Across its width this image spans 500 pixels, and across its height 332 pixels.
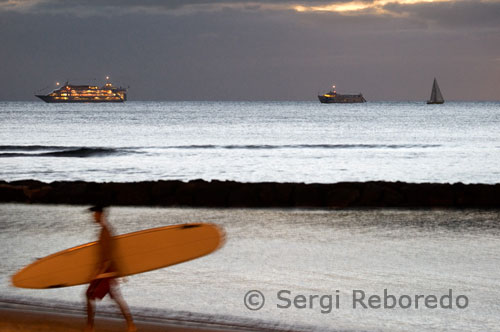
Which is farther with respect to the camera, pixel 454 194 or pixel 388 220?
pixel 454 194

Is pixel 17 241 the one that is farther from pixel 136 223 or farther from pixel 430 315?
pixel 430 315

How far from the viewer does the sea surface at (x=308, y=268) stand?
7254 mm

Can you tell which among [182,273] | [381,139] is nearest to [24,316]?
[182,273]

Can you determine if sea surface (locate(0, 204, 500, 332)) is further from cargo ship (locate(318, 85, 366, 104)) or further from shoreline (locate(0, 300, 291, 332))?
cargo ship (locate(318, 85, 366, 104))

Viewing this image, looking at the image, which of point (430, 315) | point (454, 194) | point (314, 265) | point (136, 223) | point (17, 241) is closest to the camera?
point (430, 315)

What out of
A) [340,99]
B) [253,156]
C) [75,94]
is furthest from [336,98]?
[253,156]

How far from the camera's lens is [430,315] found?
7.30m

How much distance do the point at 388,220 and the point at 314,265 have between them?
4.61 m

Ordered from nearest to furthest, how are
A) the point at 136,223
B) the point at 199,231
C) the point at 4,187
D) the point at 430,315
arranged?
1. the point at 199,231
2. the point at 430,315
3. the point at 136,223
4. the point at 4,187

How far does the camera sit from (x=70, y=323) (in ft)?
21.7

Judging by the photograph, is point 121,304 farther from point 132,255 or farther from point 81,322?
point 81,322

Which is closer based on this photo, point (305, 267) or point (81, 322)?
point (81, 322)

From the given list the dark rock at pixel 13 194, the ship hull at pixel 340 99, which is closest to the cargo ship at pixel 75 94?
the ship hull at pixel 340 99

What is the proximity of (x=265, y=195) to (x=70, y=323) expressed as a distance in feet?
33.1
